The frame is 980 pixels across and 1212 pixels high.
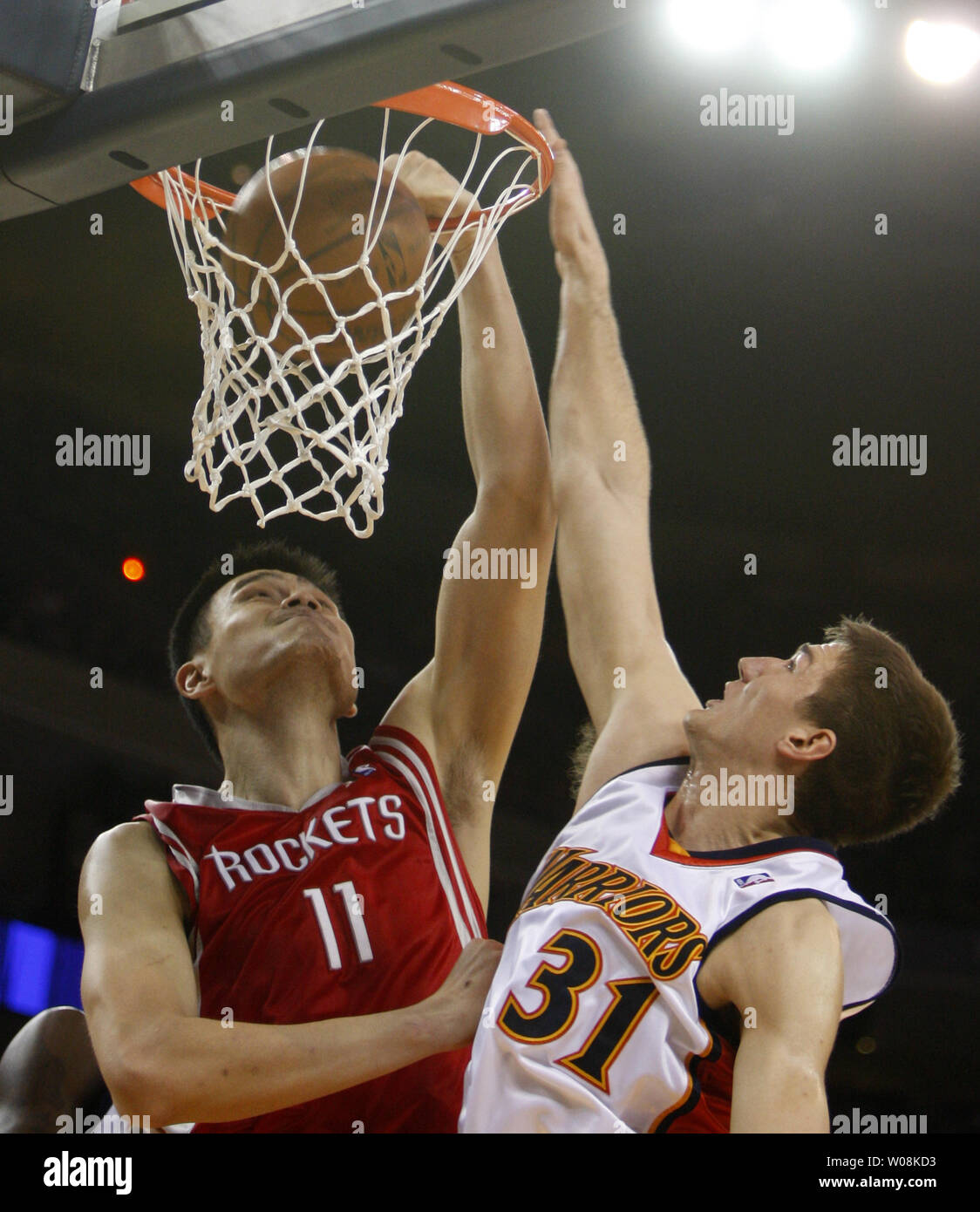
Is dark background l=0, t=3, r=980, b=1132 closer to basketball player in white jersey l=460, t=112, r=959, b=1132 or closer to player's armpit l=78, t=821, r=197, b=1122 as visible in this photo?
basketball player in white jersey l=460, t=112, r=959, b=1132

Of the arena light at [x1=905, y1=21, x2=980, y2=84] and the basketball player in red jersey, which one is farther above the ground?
the arena light at [x1=905, y1=21, x2=980, y2=84]

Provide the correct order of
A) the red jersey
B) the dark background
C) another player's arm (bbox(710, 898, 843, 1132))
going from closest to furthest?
1. another player's arm (bbox(710, 898, 843, 1132))
2. the red jersey
3. the dark background

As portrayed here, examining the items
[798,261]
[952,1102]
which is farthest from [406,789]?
[952,1102]

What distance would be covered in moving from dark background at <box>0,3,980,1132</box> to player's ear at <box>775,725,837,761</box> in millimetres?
1958

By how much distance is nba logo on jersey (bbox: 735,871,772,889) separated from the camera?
2.01 metres

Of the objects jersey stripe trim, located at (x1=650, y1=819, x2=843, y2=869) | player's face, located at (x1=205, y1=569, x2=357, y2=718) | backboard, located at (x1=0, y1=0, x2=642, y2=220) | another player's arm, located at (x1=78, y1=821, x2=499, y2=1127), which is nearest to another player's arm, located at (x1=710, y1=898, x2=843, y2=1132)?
jersey stripe trim, located at (x1=650, y1=819, x2=843, y2=869)

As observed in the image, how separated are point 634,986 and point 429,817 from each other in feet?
1.95

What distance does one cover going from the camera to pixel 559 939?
81.4 inches

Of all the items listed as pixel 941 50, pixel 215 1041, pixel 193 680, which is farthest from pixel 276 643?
pixel 941 50

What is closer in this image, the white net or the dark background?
the white net

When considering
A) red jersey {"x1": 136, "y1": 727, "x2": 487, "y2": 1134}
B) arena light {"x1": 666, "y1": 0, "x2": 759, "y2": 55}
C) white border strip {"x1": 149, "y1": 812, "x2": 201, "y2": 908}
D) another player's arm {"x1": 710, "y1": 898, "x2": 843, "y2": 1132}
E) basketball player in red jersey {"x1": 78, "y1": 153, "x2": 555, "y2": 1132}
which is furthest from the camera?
arena light {"x1": 666, "y1": 0, "x2": 759, "y2": 55}

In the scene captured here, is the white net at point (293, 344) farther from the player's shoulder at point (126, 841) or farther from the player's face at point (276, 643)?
the player's shoulder at point (126, 841)

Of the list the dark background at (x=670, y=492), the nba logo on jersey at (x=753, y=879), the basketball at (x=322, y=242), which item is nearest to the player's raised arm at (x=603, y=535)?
the nba logo on jersey at (x=753, y=879)

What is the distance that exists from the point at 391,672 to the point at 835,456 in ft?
5.32
